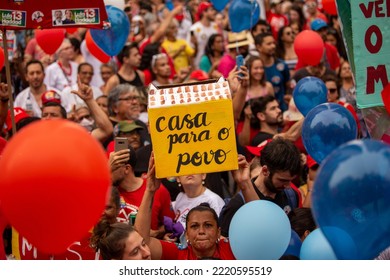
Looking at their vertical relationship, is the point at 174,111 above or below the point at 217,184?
above

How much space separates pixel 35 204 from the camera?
3525 mm

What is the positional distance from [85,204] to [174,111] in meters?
1.91

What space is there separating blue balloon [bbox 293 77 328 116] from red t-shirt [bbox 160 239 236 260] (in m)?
2.22

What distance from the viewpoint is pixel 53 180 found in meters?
3.50

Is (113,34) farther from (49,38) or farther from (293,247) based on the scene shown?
(293,247)

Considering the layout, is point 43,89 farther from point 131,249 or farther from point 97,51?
point 131,249

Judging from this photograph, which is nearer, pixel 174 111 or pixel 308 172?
pixel 174 111

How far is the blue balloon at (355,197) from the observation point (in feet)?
12.3

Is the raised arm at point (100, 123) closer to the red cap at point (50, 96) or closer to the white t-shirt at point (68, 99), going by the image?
the red cap at point (50, 96)

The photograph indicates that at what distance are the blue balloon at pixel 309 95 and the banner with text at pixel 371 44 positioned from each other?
1.92m

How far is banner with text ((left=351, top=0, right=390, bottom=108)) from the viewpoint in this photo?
227 inches

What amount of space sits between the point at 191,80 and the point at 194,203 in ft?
14.2

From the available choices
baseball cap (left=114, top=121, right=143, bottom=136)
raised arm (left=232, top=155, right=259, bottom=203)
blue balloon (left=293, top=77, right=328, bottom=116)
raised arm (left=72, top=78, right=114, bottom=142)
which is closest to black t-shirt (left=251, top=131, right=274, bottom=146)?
blue balloon (left=293, top=77, right=328, bottom=116)
